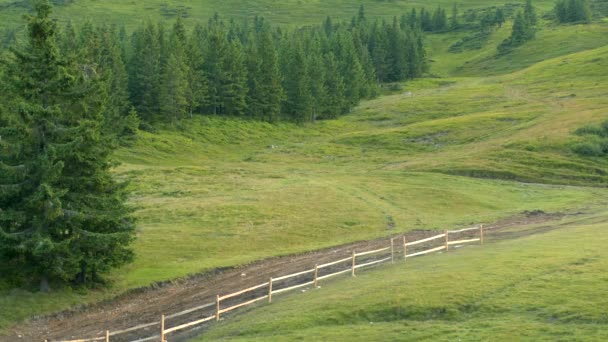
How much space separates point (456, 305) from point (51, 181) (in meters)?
20.9

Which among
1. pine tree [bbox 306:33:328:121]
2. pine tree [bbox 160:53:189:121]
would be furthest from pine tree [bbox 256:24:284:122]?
pine tree [bbox 160:53:189:121]

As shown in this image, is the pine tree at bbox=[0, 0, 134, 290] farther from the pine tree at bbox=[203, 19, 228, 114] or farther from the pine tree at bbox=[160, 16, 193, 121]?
the pine tree at bbox=[203, 19, 228, 114]

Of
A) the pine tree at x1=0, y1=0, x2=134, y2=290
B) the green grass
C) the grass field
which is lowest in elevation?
the grass field

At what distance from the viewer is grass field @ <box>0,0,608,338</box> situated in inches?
1981

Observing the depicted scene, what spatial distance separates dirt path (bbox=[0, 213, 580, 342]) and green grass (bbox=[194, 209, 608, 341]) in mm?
4168

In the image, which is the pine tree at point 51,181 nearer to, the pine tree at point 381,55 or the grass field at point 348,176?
the grass field at point 348,176

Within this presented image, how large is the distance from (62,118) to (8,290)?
928cm

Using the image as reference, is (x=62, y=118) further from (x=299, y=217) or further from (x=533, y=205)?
(x=533, y=205)

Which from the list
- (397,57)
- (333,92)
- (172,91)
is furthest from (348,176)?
(397,57)

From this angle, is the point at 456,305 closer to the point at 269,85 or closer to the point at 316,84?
the point at 269,85

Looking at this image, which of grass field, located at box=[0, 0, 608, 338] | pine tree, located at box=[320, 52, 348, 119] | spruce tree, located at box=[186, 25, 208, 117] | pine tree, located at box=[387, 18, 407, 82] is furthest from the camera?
pine tree, located at box=[387, 18, 407, 82]

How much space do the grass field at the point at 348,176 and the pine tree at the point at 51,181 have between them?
1867 mm

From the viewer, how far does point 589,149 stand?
86.6 meters

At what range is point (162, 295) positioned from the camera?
39.3 m
